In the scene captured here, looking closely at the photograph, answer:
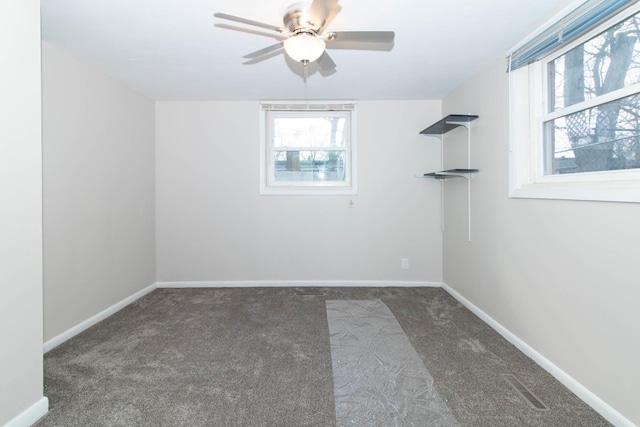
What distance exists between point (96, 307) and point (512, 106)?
3906 mm

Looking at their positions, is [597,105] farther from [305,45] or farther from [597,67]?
[305,45]

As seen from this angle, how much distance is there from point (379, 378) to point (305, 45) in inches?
79.6

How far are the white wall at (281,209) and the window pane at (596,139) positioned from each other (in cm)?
158

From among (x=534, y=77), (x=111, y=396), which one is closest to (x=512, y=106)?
(x=534, y=77)

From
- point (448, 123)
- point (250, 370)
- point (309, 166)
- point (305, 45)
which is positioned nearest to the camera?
point (305, 45)

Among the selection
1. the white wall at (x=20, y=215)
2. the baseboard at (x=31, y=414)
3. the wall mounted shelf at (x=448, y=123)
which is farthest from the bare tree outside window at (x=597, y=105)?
the baseboard at (x=31, y=414)

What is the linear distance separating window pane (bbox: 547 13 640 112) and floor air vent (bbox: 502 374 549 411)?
176cm

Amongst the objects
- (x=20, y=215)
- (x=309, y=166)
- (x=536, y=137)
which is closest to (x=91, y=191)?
(x=20, y=215)

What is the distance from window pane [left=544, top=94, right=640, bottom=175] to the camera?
156 cm

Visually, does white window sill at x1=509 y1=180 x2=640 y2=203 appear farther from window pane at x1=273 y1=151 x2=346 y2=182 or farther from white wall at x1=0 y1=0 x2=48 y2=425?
white wall at x1=0 y1=0 x2=48 y2=425

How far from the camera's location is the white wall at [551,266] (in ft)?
4.81

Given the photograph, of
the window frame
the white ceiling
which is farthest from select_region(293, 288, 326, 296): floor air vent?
the white ceiling

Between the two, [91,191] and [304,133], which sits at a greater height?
[304,133]

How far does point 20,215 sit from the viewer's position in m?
1.42
